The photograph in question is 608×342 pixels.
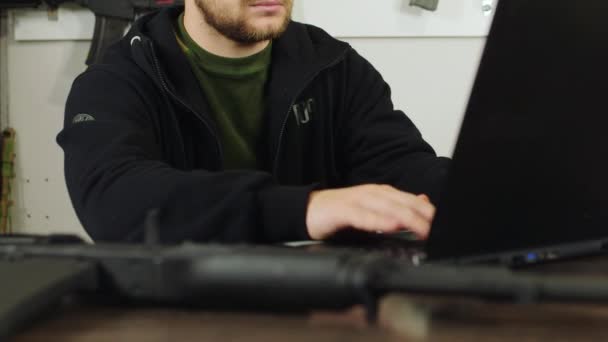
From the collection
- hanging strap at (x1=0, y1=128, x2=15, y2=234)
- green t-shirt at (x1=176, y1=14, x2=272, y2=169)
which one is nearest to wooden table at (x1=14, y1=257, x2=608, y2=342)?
green t-shirt at (x1=176, y1=14, x2=272, y2=169)

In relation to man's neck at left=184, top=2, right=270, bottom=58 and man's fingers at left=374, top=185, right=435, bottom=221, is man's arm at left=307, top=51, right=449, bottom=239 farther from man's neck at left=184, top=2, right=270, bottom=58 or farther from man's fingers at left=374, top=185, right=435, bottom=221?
man's neck at left=184, top=2, right=270, bottom=58

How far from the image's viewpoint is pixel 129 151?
83 cm

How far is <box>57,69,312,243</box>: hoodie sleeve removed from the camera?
2.01 feet

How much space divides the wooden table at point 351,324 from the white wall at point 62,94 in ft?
5.72

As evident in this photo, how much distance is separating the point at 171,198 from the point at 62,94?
5.81 feet

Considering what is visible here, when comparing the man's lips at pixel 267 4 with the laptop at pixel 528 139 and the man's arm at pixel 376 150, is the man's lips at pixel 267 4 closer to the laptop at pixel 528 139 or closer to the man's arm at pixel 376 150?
the man's arm at pixel 376 150

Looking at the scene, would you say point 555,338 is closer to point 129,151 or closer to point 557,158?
point 557,158

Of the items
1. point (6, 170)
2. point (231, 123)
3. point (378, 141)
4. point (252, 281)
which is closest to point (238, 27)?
point (231, 123)

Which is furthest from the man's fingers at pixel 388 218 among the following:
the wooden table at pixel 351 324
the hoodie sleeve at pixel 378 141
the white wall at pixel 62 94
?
the white wall at pixel 62 94

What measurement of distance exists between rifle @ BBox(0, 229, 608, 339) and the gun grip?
5.86 feet

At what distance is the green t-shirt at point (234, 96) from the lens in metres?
1.25

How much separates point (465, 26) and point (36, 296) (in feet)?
6.06

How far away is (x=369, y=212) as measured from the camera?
570 mm

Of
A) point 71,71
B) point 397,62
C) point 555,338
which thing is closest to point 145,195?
point 555,338
